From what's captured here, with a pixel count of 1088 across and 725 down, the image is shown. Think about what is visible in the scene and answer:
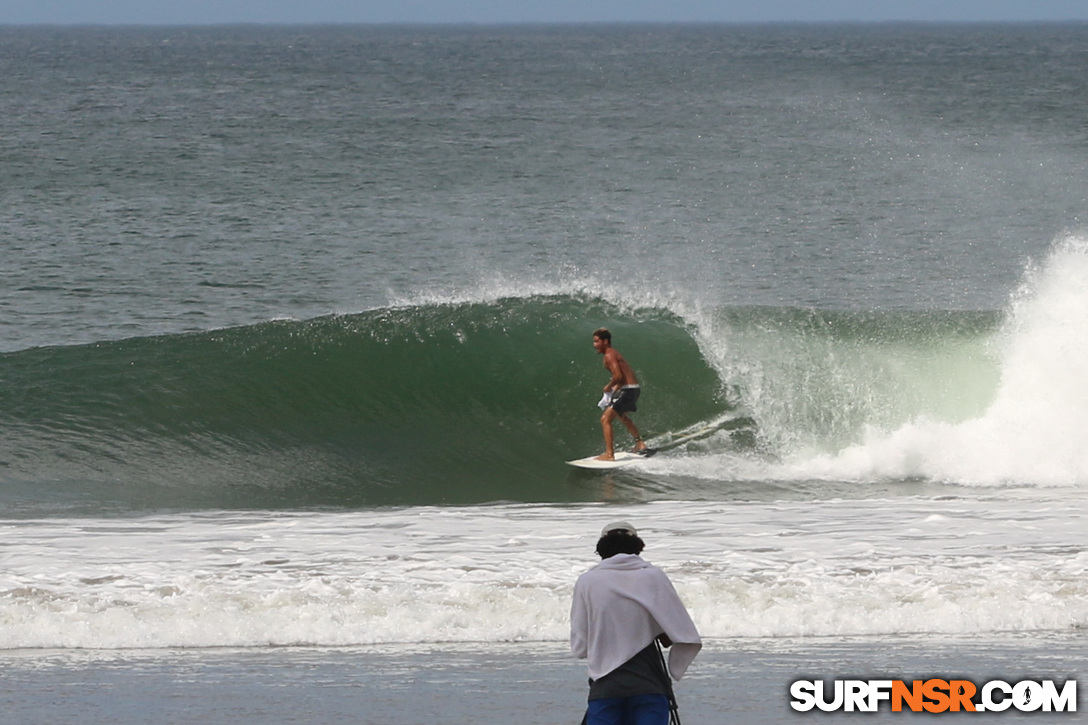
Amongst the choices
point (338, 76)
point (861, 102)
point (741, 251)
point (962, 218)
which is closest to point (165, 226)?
point (741, 251)

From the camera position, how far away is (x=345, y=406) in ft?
48.3

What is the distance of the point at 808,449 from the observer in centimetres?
1346

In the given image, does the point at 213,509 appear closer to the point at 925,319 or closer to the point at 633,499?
the point at 633,499

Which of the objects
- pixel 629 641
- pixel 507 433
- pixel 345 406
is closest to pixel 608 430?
pixel 507 433

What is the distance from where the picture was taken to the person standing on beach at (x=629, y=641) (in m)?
4.65

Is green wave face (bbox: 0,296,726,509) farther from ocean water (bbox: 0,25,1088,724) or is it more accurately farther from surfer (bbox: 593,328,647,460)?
surfer (bbox: 593,328,647,460)

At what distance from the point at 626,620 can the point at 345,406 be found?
10.3 m

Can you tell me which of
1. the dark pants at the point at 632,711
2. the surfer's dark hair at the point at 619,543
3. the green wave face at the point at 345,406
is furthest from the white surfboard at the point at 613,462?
the dark pants at the point at 632,711

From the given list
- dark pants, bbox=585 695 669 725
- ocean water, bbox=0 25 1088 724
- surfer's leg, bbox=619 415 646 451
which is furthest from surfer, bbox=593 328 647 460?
dark pants, bbox=585 695 669 725

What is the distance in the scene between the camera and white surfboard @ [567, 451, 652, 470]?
12784 mm

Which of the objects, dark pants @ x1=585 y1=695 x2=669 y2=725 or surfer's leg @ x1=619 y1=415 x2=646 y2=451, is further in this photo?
surfer's leg @ x1=619 y1=415 x2=646 y2=451

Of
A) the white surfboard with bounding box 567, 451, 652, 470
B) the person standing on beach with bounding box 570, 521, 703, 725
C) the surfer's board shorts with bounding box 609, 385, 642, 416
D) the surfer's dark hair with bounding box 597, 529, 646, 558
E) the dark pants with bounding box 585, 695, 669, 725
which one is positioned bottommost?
the white surfboard with bounding box 567, 451, 652, 470

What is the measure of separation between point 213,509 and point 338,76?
81.5 m

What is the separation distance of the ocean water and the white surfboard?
151mm
